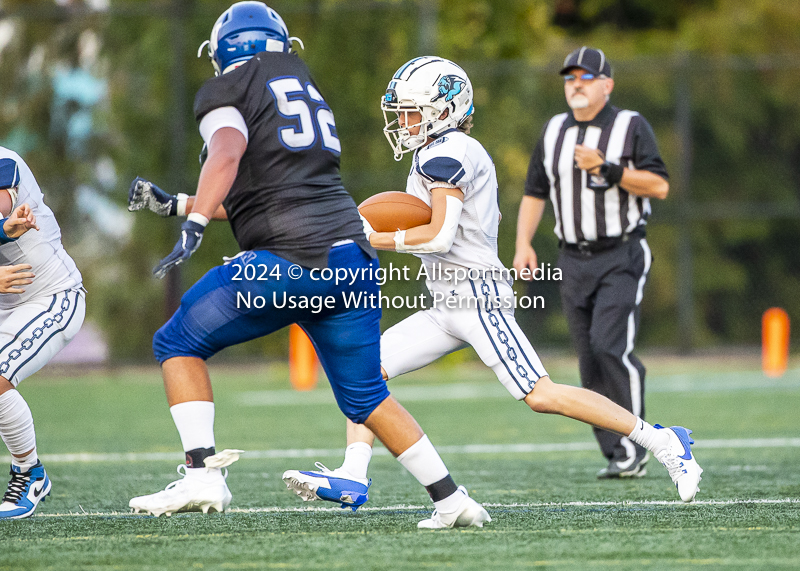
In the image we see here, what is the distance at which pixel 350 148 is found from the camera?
42.3 ft

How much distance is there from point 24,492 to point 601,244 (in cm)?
281

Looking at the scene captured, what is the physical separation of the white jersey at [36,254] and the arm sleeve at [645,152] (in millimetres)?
2730

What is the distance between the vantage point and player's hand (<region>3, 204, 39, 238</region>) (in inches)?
154

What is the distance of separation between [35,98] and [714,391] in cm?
827

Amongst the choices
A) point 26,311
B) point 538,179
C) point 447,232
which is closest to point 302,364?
point 538,179

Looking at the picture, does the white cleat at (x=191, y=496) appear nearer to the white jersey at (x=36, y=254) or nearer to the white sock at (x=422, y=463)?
the white sock at (x=422, y=463)

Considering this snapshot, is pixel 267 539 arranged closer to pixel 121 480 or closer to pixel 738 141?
pixel 121 480

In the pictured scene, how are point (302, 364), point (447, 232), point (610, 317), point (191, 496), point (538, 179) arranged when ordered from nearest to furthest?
1. point (191, 496)
2. point (447, 232)
3. point (610, 317)
4. point (538, 179)
5. point (302, 364)

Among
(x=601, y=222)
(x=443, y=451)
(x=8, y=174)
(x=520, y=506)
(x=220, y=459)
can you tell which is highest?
(x=8, y=174)

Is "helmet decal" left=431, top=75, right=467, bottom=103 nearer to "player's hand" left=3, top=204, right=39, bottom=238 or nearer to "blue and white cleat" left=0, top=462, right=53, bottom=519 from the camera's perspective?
"player's hand" left=3, top=204, right=39, bottom=238

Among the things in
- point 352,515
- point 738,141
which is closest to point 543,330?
point 738,141

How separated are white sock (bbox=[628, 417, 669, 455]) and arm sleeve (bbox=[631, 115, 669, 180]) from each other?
1698 mm

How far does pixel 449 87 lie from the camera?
4133mm

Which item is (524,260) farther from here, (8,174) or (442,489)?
(8,174)
